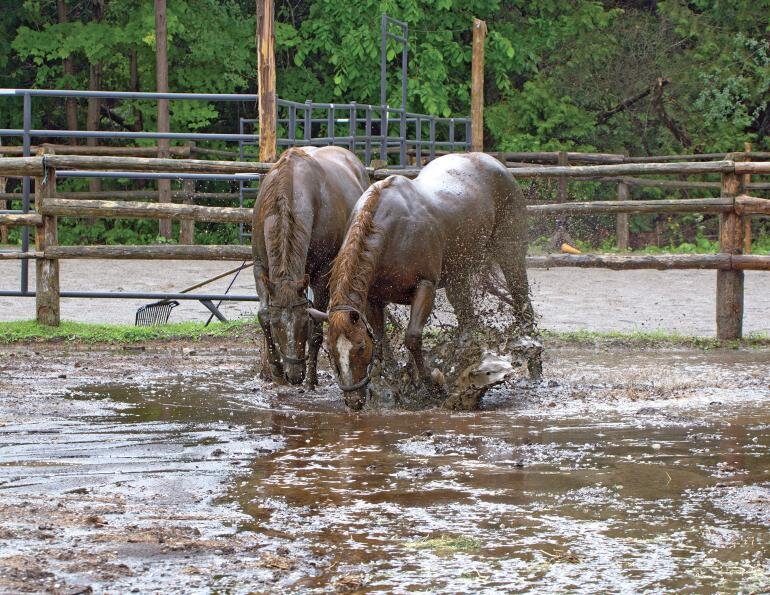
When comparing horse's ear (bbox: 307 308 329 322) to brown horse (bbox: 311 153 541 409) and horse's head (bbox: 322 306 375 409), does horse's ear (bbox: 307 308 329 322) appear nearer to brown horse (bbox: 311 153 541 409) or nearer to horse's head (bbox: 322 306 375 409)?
brown horse (bbox: 311 153 541 409)

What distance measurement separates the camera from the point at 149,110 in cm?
2000

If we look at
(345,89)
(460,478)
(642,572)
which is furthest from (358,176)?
(345,89)

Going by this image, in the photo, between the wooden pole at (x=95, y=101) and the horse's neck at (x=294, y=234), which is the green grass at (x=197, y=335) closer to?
the horse's neck at (x=294, y=234)

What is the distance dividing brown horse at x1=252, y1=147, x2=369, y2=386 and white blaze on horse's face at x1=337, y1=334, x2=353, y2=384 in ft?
1.56

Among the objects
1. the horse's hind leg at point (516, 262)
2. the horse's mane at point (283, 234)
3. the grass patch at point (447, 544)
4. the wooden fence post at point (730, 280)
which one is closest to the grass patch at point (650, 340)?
the wooden fence post at point (730, 280)

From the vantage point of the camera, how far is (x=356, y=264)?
19.9ft

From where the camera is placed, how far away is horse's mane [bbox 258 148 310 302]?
21.2 ft

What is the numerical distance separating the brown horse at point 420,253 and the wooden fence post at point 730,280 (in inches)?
80.8

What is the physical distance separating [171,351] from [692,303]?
5856mm

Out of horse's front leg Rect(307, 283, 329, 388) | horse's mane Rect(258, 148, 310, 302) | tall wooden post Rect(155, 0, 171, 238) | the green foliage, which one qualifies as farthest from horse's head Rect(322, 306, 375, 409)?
the green foliage

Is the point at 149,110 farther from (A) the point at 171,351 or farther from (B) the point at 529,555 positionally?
(B) the point at 529,555

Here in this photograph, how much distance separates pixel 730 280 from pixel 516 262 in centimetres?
228

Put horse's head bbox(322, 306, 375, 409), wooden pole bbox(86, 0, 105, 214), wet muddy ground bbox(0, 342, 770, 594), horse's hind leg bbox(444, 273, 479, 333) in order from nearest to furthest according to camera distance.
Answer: wet muddy ground bbox(0, 342, 770, 594) → horse's head bbox(322, 306, 375, 409) → horse's hind leg bbox(444, 273, 479, 333) → wooden pole bbox(86, 0, 105, 214)

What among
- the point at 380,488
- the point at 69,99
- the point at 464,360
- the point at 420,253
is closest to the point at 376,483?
the point at 380,488
